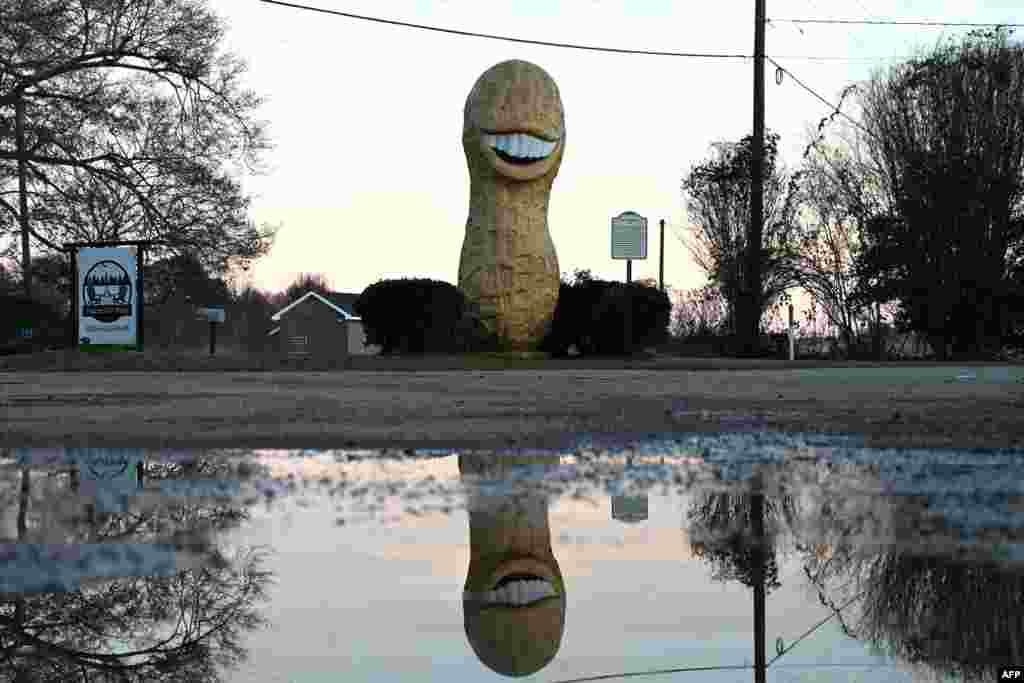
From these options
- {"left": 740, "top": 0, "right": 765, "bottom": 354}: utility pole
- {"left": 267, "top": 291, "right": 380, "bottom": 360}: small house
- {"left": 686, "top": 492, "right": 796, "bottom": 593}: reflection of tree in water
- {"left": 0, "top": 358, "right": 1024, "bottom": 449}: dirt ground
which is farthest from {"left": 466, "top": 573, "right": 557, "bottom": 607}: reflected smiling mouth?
{"left": 267, "top": 291, "right": 380, "bottom": 360}: small house

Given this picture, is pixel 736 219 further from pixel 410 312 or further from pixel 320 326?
pixel 320 326

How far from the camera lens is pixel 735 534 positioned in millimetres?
4840

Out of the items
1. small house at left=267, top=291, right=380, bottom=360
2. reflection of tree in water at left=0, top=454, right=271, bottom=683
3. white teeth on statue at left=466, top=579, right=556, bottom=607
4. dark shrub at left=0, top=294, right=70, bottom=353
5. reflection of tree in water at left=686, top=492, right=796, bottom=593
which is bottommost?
reflection of tree in water at left=0, top=454, right=271, bottom=683

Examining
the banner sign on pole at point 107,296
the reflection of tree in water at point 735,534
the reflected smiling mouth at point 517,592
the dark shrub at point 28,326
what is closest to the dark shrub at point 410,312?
the banner sign on pole at point 107,296

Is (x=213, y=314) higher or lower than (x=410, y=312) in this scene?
higher

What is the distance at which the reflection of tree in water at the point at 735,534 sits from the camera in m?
4.15

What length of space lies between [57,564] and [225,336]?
74.1 m

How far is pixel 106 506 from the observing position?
559 cm

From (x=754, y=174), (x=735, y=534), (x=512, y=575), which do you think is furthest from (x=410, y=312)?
(x=512, y=575)

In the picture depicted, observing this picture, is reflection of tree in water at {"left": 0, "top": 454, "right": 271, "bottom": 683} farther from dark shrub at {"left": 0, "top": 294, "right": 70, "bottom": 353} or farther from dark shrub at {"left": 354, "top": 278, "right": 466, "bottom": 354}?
dark shrub at {"left": 0, "top": 294, "right": 70, "bottom": 353}

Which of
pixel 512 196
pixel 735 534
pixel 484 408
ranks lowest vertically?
pixel 735 534

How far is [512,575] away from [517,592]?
0.80 ft

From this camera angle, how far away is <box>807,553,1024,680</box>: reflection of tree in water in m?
3.20

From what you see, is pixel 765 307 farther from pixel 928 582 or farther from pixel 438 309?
pixel 928 582
